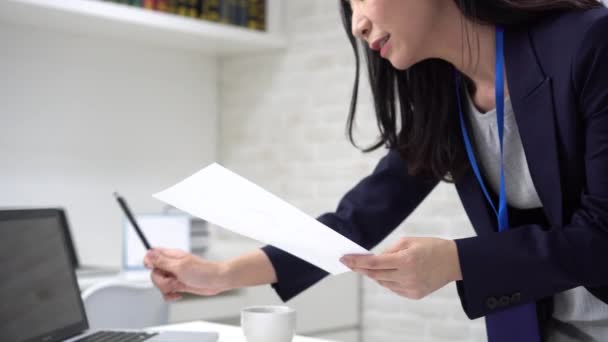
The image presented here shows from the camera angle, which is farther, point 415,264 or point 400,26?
point 400,26

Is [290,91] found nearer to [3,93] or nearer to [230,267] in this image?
[3,93]

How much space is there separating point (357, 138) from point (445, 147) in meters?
1.68

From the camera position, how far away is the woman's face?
1270 mm

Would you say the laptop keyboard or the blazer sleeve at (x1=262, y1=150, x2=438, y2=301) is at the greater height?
the blazer sleeve at (x1=262, y1=150, x2=438, y2=301)

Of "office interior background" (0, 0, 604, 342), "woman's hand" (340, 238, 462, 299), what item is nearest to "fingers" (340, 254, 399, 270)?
"woman's hand" (340, 238, 462, 299)

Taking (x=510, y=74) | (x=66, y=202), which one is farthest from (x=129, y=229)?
(x=510, y=74)

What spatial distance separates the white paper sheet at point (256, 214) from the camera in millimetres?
1039

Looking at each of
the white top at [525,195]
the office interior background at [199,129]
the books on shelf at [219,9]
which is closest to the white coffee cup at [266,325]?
the white top at [525,195]

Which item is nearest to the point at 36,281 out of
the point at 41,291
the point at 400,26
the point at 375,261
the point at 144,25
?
the point at 41,291

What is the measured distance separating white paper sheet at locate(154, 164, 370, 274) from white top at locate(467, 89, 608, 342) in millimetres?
358

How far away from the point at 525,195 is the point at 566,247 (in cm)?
24

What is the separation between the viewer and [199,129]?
11.6ft

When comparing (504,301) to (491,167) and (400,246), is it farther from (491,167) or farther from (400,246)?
(491,167)

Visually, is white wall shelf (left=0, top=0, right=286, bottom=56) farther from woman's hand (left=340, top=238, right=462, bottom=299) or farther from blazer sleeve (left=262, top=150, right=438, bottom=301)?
woman's hand (left=340, top=238, right=462, bottom=299)
